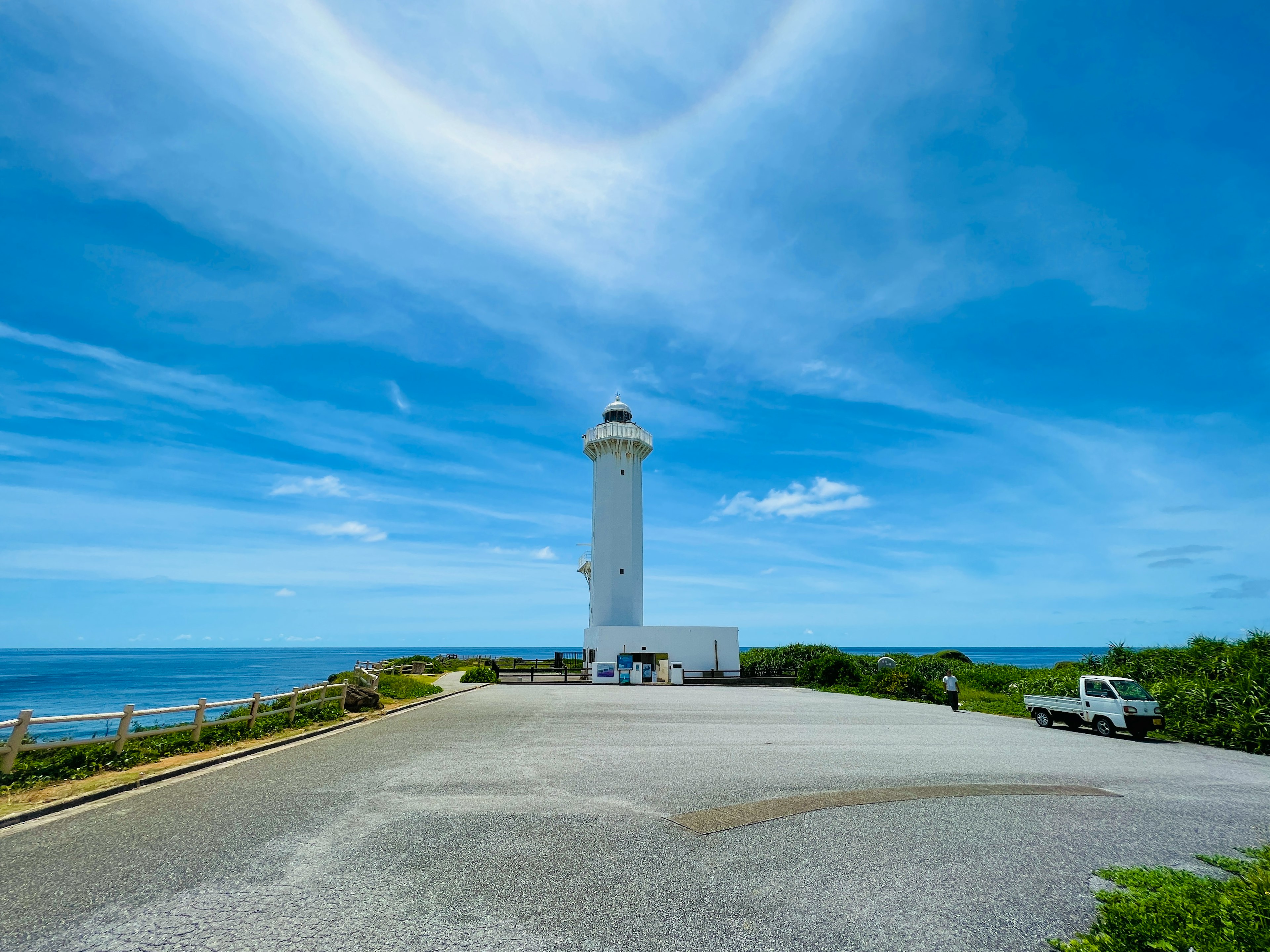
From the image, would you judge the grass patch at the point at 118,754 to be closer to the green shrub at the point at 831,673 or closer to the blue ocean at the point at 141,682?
the blue ocean at the point at 141,682

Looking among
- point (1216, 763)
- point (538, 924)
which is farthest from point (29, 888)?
point (1216, 763)

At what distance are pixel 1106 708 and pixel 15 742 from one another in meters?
23.6

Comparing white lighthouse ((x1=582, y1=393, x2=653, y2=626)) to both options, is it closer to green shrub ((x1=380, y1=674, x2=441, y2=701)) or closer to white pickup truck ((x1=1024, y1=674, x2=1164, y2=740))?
green shrub ((x1=380, y1=674, x2=441, y2=701))

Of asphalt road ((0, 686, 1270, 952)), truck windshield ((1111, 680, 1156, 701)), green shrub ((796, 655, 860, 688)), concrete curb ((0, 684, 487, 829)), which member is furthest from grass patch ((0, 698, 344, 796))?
green shrub ((796, 655, 860, 688))

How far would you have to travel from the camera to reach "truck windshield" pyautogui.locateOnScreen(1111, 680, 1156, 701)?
17.3 meters

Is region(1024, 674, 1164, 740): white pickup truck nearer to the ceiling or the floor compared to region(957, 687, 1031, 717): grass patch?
nearer to the ceiling

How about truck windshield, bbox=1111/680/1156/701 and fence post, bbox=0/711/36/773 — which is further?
truck windshield, bbox=1111/680/1156/701

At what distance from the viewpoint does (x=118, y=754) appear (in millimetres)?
11133

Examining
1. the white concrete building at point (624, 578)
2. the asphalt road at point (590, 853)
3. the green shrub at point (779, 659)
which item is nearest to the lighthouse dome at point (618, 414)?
the white concrete building at point (624, 578)

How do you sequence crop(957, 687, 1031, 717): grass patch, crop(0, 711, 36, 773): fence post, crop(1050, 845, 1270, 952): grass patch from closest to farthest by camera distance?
crop(1050, 845, 1270, 952): grass patch, crop(0, 711, 36, 773): fence post, crop(957, 687, 1031, 717): grass patch

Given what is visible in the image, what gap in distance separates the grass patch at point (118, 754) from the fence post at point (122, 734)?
2.7 inches

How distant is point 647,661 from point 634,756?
28.6 meters

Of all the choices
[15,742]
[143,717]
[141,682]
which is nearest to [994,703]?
[143,717]

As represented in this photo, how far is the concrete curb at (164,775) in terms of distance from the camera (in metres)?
8.28
